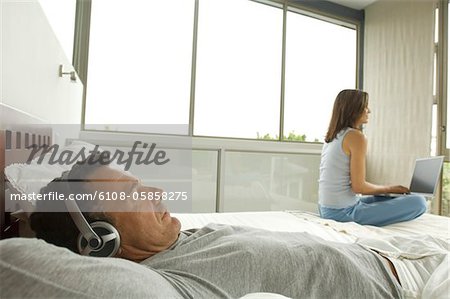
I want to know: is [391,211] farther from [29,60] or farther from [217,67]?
[217,67]

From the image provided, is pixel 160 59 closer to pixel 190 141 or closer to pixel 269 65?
pixel 190 141

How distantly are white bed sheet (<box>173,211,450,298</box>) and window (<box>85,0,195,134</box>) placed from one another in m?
1.56

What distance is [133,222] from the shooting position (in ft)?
2.50

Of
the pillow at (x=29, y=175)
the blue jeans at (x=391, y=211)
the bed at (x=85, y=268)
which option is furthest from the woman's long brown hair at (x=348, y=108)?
the pillow at (x=29, y=175)

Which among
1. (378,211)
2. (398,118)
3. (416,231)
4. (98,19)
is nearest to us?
(416,231)

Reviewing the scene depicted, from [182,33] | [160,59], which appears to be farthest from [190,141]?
[182,33]

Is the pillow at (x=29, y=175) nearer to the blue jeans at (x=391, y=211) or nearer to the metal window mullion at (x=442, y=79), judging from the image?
the blue jeans at (x=391, y=211)

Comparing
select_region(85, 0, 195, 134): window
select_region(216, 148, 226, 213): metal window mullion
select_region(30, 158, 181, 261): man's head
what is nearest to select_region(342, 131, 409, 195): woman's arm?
select_region(30, 158, 181, 261): man's head

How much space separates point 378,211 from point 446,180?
1.65 meters

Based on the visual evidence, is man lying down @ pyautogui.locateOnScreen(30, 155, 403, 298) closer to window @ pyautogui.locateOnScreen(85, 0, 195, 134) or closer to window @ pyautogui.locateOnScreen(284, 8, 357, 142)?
window @ pyautogui.locateOnScreen(85, 0, 195, 134)

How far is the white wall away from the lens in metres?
0.70

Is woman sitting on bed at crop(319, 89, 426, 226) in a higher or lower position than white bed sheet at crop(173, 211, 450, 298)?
higher

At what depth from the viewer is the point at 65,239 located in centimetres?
66

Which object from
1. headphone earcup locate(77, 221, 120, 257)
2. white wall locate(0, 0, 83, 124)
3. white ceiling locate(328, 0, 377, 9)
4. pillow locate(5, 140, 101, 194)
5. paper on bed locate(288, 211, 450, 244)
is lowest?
paper on bed locate(288, 211, 450, 244)
